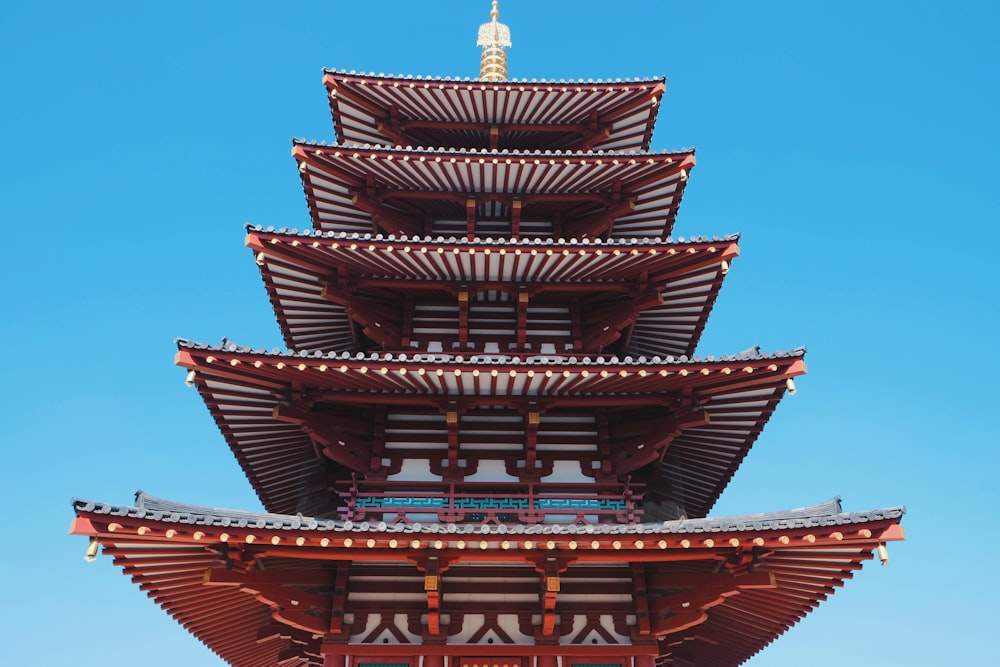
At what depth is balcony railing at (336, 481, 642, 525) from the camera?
45.8 ft

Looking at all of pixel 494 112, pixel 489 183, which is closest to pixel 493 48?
pixel 494 112

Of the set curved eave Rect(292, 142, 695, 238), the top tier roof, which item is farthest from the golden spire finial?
curved eave Rect(292, 142, 695, 238)

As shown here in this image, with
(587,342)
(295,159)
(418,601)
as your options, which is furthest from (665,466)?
(295,159)

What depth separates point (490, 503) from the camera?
14250 mm

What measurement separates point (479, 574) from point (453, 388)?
10.6 feet

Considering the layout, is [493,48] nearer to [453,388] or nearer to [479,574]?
[453,388]

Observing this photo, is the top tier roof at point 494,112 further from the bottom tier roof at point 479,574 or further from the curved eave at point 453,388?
the bottom tier roof at point 479,574

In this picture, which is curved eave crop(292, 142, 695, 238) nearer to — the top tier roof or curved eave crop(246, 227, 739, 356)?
curved eave crop(246, 227, 739, 356)

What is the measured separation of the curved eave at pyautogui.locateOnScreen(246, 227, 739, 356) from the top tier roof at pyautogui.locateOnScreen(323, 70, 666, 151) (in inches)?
211

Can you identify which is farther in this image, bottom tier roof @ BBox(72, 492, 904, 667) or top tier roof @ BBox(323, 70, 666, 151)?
top tier roof @ BBox(323, 70, 666, 151)

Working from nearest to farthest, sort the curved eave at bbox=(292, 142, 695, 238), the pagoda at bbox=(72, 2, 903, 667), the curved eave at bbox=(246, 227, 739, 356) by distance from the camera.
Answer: the pagoda at bbox=(72, 2, 903, 667) < the curved eave at bbox=(246, 227, 739, 356) < the curved eave at bbox=(292, 142, 695, 238)

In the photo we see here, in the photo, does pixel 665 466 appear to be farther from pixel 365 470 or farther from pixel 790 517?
pixel 365 470

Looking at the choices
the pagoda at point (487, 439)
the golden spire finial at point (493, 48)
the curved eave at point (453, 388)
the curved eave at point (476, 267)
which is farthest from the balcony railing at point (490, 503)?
the golden spire finial at point (493, 48)

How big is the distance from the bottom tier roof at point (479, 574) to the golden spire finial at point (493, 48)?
1637cm
